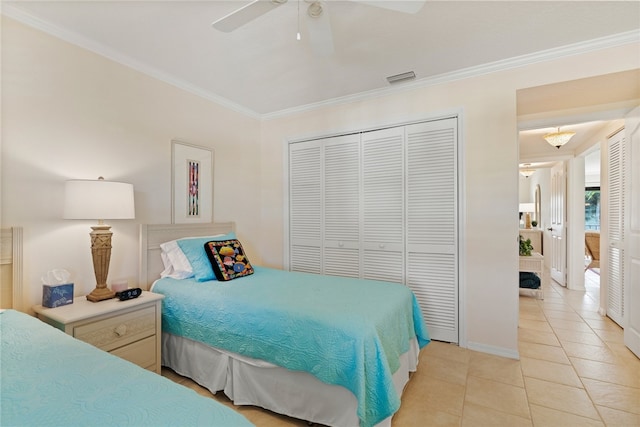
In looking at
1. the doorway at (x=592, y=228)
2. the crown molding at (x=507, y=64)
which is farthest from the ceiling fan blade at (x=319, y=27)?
the doorway at (x=592, y=228)

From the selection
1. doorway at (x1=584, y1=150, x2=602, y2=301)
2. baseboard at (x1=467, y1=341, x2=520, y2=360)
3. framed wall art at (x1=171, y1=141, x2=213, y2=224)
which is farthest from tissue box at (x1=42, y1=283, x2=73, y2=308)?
doorway at (x1=584, y1=150, x2=602, y2=301)

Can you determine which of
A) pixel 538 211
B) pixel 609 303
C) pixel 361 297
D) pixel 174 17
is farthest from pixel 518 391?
pixel 538 211

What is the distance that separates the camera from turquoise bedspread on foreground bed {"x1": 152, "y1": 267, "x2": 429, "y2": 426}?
1533 mm

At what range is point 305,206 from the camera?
12.1 ft

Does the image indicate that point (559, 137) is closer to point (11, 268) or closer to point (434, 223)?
point (434, 223)

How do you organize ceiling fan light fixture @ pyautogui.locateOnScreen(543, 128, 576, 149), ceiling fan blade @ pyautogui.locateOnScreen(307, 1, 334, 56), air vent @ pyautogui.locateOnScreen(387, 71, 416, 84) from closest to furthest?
ceiling fan blade @ pyautogui.locateOnScreen(307, 1, 334, 56)
air vent @ pyautogui.locateOnScreen(387, 71, 416, 84)
ceiling fan light fixture @ pyautogui.locateOnScreen(543, 128, 576, 149)

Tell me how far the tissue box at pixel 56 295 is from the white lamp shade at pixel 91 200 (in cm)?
46

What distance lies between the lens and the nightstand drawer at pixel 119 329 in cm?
179

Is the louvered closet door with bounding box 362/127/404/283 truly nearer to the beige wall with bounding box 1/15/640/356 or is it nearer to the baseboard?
the beige wall with bounding box 1/15/640/356

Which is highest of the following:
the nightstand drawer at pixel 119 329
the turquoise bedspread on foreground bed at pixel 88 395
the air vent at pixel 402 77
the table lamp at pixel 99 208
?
the air vent at pixel 402 77

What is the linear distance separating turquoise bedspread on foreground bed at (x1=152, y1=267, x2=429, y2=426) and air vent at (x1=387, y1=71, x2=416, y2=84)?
194 centimetres

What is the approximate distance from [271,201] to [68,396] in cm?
314

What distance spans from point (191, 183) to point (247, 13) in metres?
1.87

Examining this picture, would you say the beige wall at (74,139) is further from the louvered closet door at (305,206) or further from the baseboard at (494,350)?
the baseboard at (494,350)
